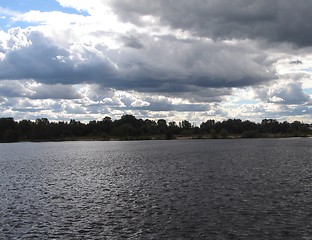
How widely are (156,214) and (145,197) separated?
9.66 metres

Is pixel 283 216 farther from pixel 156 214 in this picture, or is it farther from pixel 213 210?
pixel 156 214

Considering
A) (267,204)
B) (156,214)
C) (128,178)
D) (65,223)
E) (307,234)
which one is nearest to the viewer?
(307,234)

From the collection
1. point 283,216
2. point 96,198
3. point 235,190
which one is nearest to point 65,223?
point 96,198

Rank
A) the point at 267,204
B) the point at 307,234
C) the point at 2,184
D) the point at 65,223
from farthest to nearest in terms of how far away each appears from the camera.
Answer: the point at 2,184, the point at 267,204, the point at 65,223, the point at 307,234

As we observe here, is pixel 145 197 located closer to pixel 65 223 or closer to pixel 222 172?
pixel 65 223

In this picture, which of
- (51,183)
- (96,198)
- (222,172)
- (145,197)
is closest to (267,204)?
(145,197)

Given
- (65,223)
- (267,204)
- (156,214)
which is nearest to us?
(65,223)

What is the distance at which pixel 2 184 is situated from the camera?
6172 cm

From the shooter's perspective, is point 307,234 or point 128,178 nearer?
point 307,234

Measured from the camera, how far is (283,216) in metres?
34.4

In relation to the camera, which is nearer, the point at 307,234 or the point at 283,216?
the point at 307,234

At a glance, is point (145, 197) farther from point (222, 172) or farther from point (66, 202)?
point (222, 172)

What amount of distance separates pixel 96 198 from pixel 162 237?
749 inches

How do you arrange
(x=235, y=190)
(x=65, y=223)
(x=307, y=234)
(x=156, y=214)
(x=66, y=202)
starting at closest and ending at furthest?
1. (x=307, y=234)
2. (x=65, y=223)
3. (x=156, y=214)
4. (x=66, y=202)
5. (x=235, y=190)
